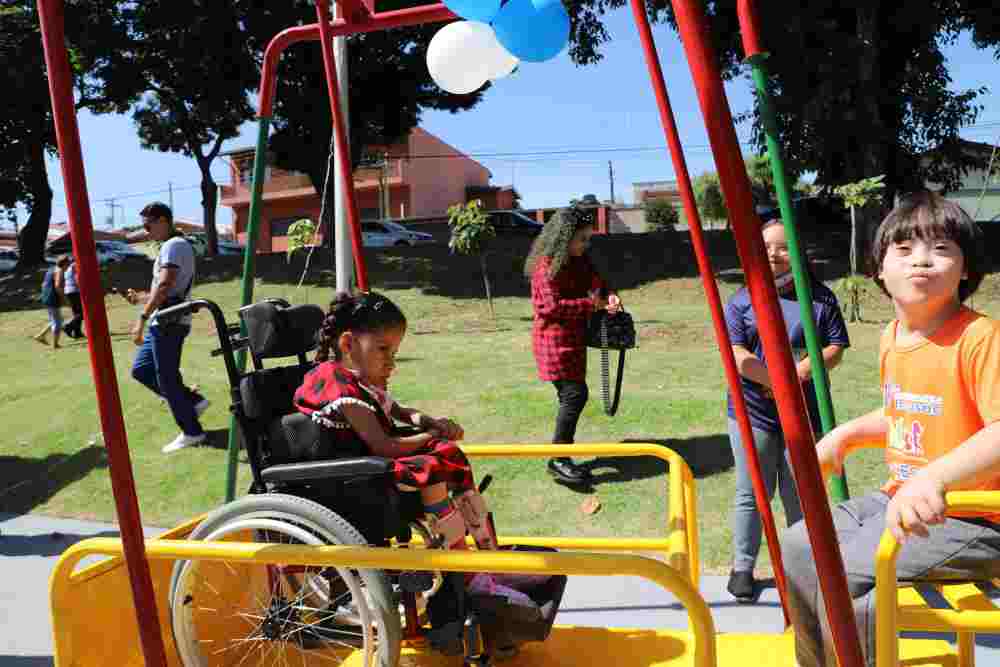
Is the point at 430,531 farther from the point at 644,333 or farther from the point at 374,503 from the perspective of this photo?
the point at 644,333

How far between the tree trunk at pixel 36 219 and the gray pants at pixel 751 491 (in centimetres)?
2543

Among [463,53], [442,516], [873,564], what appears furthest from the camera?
[463,53]

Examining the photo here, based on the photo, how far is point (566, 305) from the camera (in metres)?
5.08

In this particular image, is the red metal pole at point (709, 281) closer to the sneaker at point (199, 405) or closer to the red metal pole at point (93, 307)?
the red metal pole at point (93, 307)

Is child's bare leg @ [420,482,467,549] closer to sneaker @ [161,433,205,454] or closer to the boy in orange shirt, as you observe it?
the boy in orange shirt

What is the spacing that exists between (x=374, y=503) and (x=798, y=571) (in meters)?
1.17

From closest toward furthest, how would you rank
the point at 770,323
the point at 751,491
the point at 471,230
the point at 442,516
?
the point at 770,323 < the point at 442,516 < the point at 751,491 < the point at 471,230

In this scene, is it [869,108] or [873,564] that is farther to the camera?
[869,108]

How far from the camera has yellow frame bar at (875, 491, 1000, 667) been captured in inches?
64.1

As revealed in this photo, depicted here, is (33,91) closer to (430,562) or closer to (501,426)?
(501,426)

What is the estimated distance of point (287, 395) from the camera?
291cm

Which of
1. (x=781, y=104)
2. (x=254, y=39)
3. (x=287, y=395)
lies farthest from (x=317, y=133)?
(x=287, y=395)

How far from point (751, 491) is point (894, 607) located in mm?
2049

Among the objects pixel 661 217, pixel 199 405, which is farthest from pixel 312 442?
pixel 661 217
